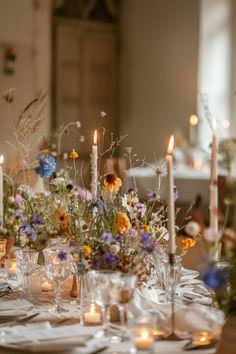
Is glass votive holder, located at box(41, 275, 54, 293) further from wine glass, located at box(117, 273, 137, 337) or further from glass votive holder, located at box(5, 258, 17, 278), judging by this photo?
wine glass, located at box(117, 273, 137, 337)

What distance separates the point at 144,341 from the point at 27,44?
6.21 metres

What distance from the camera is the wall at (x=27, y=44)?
22.8 feet

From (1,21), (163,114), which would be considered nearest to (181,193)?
(163,114)

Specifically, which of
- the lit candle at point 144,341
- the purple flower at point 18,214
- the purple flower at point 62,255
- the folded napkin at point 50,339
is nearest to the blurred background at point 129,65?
the purple flower at point 18,214

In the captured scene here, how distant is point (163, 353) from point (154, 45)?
6.22 metres

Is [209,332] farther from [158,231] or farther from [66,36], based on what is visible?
[66,36]

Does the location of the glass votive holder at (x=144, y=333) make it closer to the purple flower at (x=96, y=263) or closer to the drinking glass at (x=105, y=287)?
the drinking glass at (x=105, y=287)

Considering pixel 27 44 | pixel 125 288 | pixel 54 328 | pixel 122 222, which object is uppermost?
pixel 27 44

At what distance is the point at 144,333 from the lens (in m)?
1.20

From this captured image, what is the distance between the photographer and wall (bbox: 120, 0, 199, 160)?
6703mm

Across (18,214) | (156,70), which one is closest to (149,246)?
(18,214)

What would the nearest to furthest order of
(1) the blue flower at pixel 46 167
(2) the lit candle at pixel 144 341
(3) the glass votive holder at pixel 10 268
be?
(2) the lit candle at pixel 144 341, (1) the blue flower at pixel 46 167, (3) the glass votive holder at pixel 10 268

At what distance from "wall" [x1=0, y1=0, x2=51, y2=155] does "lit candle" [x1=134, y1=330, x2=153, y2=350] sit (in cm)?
579

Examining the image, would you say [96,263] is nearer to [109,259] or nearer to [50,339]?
[109,259]
